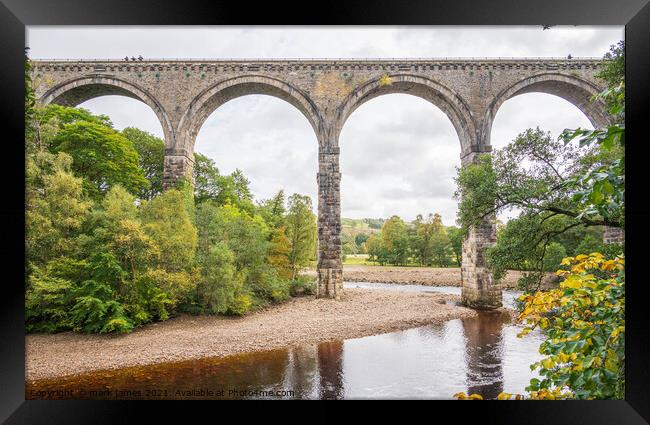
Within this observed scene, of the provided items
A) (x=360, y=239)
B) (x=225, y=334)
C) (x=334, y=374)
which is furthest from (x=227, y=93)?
(x=360, y=239)

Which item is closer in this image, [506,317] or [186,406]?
[186,406]

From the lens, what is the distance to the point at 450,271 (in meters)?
29.7

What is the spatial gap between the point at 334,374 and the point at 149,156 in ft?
58.2

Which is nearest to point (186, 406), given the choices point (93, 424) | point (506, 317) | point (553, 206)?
point (93, 424)

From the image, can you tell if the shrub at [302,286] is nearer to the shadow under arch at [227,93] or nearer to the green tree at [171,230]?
the green tree at [171,230]

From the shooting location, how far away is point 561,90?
50.0ft

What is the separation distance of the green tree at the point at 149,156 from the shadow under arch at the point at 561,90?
57.0ft

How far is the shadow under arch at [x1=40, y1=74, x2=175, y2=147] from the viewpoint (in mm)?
14156

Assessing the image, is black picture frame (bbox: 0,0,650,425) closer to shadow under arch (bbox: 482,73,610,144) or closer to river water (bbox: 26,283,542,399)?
river water (bbox: 26,283,542,399)

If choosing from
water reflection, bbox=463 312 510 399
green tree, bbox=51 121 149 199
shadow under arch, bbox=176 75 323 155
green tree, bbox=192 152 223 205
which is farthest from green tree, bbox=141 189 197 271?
water reflection, bbox=463 312 510 399

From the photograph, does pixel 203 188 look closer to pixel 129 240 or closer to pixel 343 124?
pixel 343 124

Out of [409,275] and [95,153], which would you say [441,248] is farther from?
[95,153]

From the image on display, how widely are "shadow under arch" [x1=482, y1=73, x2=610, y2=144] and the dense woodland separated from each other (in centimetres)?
1125

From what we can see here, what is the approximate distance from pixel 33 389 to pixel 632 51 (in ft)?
33.4
